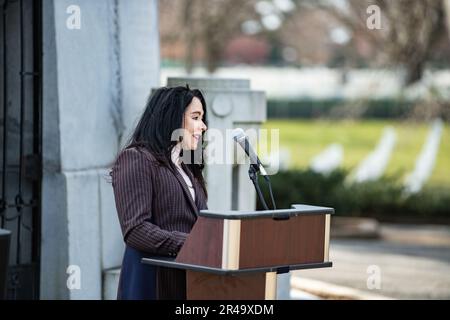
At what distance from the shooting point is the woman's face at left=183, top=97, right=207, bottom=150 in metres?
5.21

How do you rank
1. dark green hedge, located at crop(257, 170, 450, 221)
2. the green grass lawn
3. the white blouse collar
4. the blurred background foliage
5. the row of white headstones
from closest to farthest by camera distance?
the white blouse collar, dark green hedge, located at crop(257, 170, 450, 221), the blurred background foliage, the row of white headstones, the green grass lawn

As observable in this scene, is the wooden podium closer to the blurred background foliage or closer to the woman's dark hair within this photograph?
the woman's dark hair

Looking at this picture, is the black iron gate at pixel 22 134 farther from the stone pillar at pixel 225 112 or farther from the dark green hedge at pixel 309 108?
the dark green hedge at pixel 309 108

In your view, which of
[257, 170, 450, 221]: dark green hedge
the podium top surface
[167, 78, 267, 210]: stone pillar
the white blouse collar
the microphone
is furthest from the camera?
[257, 170, 450, 221]: dark green hedge

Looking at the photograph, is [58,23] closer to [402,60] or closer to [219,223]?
[219,223]

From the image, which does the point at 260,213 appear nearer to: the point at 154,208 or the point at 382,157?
the point at 154,208

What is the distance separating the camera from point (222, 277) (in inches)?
189

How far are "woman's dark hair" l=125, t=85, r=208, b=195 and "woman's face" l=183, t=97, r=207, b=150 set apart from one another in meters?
0.02

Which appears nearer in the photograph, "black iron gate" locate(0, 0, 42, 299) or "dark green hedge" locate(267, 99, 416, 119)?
"black iron gate" locate(0, 0, 42, 299)

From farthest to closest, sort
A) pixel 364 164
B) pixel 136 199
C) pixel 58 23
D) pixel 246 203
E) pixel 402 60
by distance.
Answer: pixel 364 164 → pixel 402 60 → pixel 246 203 → pixel 58 23 → pixel 136 199

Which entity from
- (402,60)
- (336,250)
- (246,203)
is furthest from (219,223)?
(402,60)

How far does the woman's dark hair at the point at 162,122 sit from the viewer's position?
5215mm

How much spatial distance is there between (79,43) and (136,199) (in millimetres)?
3245

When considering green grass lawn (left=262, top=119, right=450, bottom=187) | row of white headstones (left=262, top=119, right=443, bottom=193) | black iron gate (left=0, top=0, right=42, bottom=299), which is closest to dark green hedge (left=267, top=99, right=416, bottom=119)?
green grass lawn (left=262, top=119, right=450, bottom=187)
